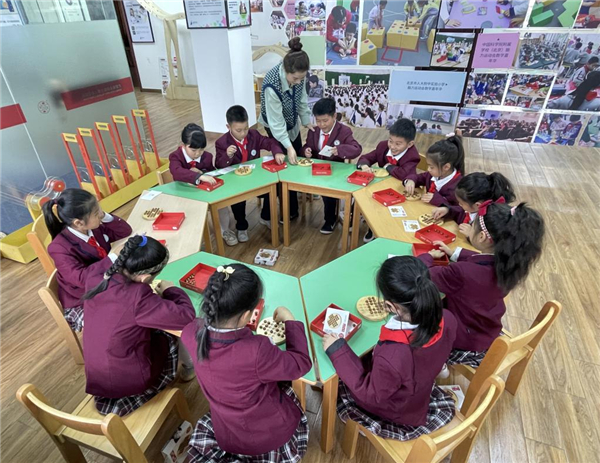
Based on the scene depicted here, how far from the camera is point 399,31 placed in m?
5.27

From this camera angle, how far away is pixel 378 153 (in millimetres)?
3150

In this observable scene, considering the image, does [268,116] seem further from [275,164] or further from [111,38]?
[111,38]

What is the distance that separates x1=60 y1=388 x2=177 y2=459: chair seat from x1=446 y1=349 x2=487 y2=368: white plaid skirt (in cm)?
138

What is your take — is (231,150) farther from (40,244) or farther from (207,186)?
(40,244)

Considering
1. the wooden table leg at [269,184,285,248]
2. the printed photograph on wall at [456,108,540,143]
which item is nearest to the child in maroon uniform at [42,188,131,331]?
the wooden table leg at [269,184,285,248]

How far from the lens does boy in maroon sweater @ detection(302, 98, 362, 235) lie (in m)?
3.05

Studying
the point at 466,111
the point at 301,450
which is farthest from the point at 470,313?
the point at 466,111

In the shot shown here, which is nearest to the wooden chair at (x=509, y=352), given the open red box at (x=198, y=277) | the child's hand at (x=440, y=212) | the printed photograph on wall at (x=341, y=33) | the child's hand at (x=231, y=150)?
the child's hand at (x=440, y=212)

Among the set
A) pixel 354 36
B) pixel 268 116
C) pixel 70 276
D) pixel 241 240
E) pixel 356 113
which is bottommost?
pixel 241 240

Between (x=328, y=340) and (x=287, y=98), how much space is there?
2.47m

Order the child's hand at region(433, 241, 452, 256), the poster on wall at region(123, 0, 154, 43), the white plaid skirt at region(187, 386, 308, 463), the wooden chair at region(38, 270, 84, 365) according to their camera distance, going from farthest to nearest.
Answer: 1. the poster on wall at region(123, 0, 154, 43)
2. the child's hand at region(433, 241, 452, 256)
3. the wooden chair at region(38, 270, 84, 365)
4. the white plaid skirt at region(187, 386, 308, 463)

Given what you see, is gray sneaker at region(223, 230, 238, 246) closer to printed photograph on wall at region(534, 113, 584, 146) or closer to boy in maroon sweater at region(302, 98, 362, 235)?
boy in maroon sweater at region(302, 98, 362, 235)

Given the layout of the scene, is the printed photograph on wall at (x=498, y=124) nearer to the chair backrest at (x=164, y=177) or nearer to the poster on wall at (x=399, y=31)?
the poster on wall at (x=399, y=31)

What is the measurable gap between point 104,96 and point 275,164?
9.43ft
